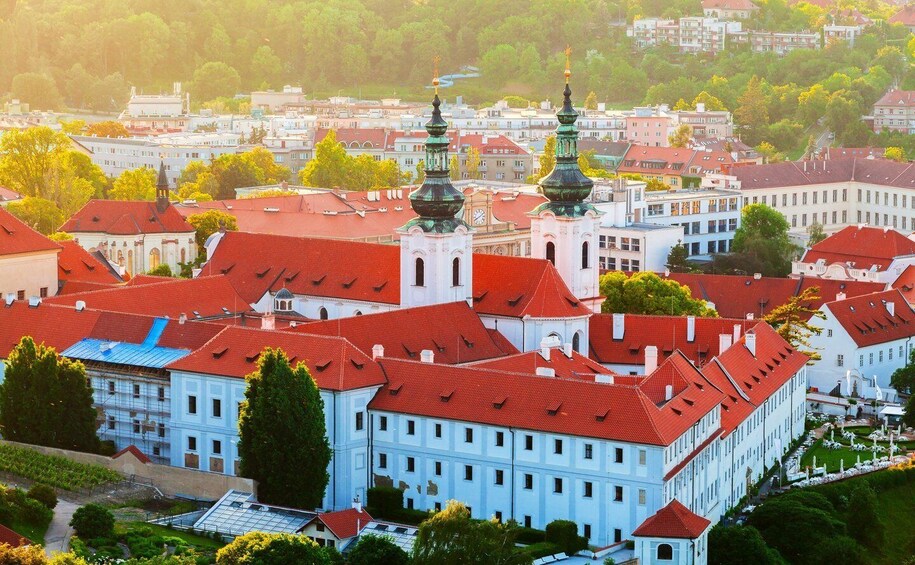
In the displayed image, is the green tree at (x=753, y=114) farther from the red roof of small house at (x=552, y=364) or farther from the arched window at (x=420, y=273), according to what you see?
the red roof of small house at (x=552, y=364)

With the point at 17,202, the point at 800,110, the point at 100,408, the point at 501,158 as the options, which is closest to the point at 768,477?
the point at 100,408

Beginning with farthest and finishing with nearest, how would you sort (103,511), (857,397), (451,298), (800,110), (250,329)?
(800,110) → (857,397) → (451,298) → (250,329) → (103,511)

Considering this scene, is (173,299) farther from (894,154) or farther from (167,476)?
(894,154)

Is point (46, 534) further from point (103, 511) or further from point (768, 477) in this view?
point (768, 477)

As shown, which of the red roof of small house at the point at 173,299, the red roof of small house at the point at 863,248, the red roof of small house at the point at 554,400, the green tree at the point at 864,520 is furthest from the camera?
the red roof of small house at the point at 863,248

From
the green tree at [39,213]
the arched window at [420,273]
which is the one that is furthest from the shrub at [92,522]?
the green tree at [39,213]

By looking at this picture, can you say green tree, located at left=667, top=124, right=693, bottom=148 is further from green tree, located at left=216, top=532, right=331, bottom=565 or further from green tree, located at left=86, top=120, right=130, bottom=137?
green tree, located at left=216, top=532, right=331, bottom=565
